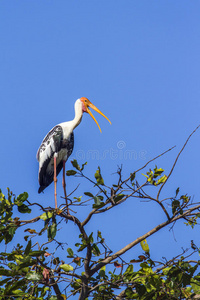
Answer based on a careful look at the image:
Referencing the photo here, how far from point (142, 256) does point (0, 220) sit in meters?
1.37

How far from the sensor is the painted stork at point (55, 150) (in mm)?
7242

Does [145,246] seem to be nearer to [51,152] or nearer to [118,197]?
[118,197]

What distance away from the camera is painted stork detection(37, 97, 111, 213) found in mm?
7242

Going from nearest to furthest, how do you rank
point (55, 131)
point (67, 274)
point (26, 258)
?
point (26, 258) < point (67, 274) < point (55, 131)

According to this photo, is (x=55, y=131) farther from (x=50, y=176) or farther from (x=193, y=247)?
(x=193, y=247)

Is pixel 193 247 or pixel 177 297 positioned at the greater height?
pixel 193 247

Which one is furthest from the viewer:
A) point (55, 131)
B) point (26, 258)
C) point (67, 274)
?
point (55, 131)

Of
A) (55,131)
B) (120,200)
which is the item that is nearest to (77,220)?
(120,200)

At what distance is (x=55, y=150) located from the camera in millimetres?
7230

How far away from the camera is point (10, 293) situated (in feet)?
15.7

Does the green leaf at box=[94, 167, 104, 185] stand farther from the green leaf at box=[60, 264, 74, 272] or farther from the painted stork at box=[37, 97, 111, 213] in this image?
the painted stork at box=[37, 97, 111, 213]

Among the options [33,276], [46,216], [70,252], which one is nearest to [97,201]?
[46,216]

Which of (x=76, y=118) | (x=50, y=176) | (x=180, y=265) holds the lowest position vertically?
(x=180, y=265)

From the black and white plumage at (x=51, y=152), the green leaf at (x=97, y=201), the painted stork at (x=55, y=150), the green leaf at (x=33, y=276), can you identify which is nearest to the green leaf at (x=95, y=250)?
the green leaf at (x=97, y=201)
